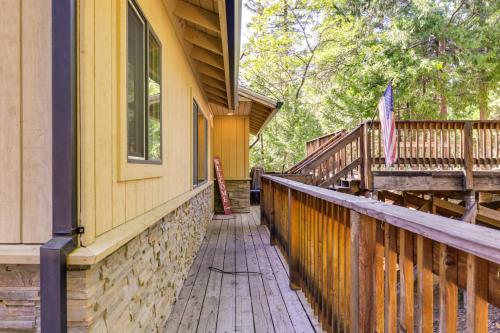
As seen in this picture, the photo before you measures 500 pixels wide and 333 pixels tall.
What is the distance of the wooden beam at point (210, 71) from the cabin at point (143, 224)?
912 mm

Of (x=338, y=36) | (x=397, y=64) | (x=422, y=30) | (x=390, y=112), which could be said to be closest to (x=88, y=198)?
(x=390, y=112)

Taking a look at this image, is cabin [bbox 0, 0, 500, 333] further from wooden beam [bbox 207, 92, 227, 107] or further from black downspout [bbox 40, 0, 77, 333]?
wooden beam [bbox 207, 92, 227, 107]

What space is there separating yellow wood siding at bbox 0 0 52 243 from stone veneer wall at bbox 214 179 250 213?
27.9 ft

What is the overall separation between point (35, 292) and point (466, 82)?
14.9 meters

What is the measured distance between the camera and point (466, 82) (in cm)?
1295

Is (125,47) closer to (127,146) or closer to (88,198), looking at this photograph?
(127,146)

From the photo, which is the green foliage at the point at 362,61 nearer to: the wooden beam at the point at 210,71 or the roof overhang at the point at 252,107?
the roof overhang at the point at 252,107

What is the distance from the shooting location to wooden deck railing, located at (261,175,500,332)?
1037 mm

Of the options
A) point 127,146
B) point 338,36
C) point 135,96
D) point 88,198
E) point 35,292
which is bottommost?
point 35,292

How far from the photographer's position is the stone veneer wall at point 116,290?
1.51 meters

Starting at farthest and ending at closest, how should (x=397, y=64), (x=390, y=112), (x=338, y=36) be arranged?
(x=338, y=36), (x=397, y=64), (x=390, y=112)

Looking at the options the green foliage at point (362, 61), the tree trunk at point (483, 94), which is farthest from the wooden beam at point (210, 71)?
the tree trunk at point (483, 94)

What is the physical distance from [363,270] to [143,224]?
1.37 m

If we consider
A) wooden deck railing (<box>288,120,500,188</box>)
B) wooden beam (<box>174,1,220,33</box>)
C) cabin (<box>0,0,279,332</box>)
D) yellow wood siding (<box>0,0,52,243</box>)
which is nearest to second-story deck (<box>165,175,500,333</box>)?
cabin (<box>0,0,279,332</box>)
